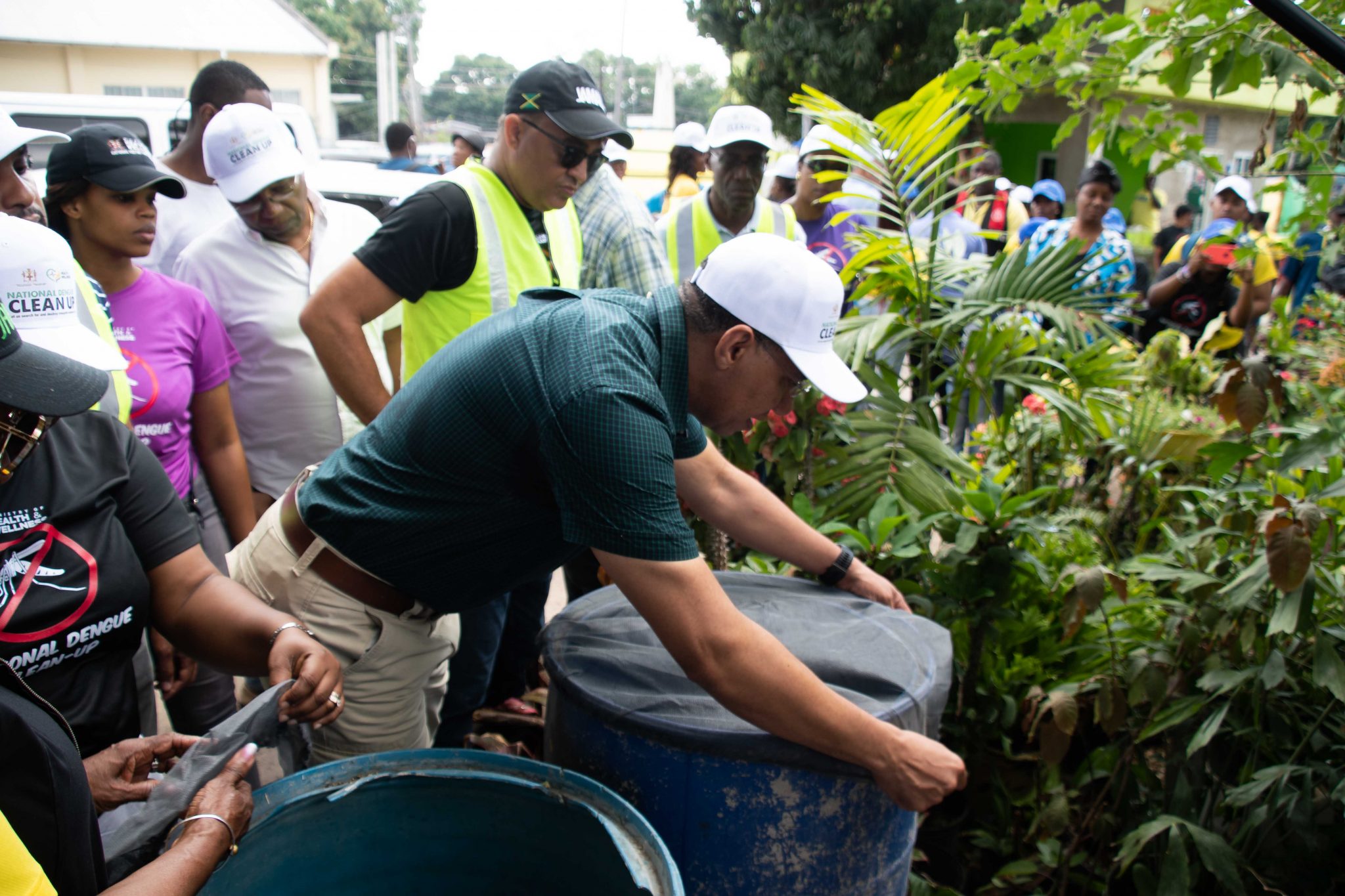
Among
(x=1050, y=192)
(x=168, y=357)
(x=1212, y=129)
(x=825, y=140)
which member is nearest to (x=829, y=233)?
(x=825, y=140)

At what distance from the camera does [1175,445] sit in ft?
11.2

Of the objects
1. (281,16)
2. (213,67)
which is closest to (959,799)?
(213,67)

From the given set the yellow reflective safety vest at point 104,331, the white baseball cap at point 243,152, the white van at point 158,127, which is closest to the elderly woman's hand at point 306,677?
the yellow reflective safety vest at point 104,331

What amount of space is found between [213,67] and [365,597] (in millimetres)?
2452

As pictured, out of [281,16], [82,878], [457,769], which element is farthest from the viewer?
[281,16]

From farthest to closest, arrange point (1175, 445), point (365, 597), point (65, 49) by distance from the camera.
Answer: point (65, 49)
point (1175, 445)
point (365, 597)

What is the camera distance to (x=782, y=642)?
1891 mm

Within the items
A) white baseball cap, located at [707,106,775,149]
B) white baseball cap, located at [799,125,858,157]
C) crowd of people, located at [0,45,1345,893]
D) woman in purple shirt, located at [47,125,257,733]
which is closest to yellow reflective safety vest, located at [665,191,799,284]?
white baseball cap, located at [707,106,775,149]

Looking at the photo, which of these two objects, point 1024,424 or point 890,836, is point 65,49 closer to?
point 1024,424

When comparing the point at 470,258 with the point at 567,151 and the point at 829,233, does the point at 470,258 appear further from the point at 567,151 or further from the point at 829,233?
the point at 829,233

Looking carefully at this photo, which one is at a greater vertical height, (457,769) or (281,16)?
(281,16)

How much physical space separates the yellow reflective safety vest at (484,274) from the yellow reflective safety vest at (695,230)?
4.16ft

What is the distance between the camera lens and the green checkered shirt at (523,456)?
146 centimetres

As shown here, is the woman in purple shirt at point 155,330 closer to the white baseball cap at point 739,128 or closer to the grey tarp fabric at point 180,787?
the grey tarp fabric at point 180,787
